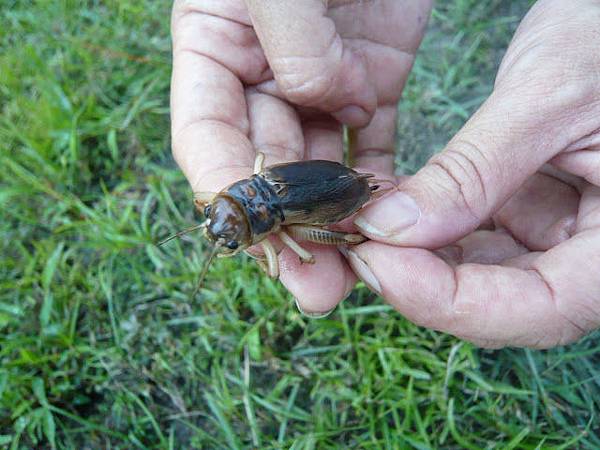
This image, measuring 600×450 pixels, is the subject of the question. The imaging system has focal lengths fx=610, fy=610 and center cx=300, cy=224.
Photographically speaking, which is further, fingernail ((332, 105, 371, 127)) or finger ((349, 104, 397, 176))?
finger ((349, 104, 397, 176))


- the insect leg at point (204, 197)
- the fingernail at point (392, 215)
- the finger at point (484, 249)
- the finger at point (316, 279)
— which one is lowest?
the finger at point (484, 249)

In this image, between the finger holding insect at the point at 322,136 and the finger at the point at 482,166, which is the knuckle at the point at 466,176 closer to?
the finger at the point at 482,166

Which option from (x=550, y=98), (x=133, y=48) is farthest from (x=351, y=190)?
(x=133, y=48)

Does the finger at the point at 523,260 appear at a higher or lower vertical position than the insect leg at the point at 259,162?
lower

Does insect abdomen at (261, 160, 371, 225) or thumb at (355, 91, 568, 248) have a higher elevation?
thumb at (355, 91, 568, 248)

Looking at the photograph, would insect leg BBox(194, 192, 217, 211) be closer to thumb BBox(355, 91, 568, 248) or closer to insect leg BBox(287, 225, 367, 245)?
insect leg BBox(287, 225, 367, 245)

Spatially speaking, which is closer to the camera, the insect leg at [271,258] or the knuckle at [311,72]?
the insect leg at [271,258]

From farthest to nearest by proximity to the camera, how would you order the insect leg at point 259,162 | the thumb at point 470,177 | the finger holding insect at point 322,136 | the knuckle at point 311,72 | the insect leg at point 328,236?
the finger holding insect at point 322,136, the knuckle at point 311,72, the insect leg at point 259,162, the insect leg at point 328,236, the thumb at point 470,177

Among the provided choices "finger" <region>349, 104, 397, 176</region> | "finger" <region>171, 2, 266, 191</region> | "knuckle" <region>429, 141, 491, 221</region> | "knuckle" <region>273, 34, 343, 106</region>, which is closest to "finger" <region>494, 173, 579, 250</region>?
"knuckle" <region>429, 141, 491, 221</region>

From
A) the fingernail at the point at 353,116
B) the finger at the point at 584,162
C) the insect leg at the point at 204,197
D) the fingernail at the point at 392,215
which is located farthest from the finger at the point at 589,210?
the insect leg at the point at 204,197
